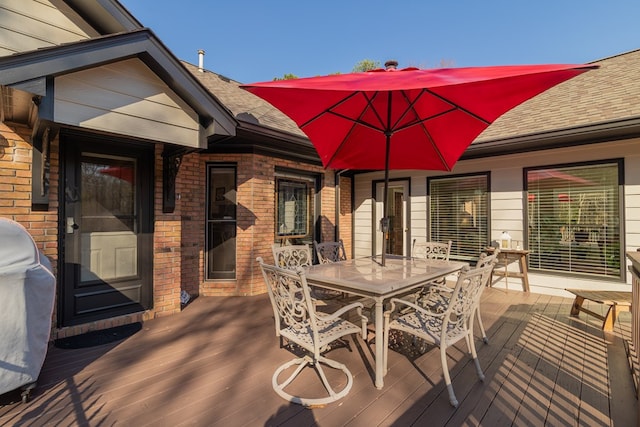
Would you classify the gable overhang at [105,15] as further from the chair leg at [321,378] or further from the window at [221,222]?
the chair leg at [321,378]

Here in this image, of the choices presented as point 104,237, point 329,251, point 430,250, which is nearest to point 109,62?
point 104,237

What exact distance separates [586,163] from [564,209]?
749 mm

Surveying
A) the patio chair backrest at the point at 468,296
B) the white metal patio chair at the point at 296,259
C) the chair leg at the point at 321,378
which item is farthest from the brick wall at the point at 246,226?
the patio chair backrest at the point at 468,296

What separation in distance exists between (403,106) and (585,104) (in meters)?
3.83

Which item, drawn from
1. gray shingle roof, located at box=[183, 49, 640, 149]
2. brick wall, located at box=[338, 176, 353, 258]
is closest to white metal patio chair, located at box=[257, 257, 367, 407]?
gray shingle roof, located at box=[183, 49, 640, 149]

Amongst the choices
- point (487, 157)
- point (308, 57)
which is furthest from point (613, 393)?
point (308, 57)

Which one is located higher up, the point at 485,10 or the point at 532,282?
the point at 485,10

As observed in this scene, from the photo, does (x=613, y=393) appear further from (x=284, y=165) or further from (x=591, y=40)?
(x=591, y=40)

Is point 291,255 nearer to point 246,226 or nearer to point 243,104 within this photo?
point 246,226

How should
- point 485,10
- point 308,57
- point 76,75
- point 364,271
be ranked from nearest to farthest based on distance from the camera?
point 76,75
point 364,271
point 485,10
point 308,57

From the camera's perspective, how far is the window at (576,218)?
446cm

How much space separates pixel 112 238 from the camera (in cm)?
346

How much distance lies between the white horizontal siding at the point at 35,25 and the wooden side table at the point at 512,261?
6.27m

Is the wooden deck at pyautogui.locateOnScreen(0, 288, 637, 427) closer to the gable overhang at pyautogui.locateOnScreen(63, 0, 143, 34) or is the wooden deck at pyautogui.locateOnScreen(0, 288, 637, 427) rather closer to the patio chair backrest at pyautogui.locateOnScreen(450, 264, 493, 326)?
the patio chair backrest at pyautogui.locateOnScreen(450, 264, 493, 326)
